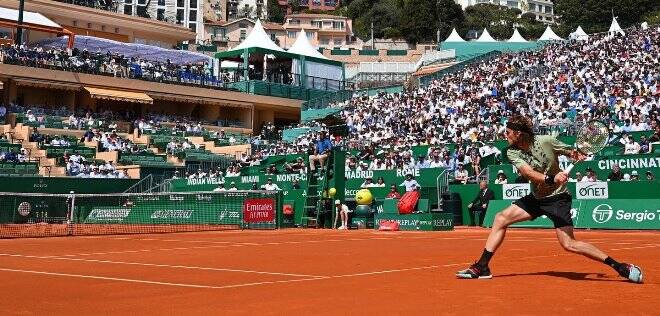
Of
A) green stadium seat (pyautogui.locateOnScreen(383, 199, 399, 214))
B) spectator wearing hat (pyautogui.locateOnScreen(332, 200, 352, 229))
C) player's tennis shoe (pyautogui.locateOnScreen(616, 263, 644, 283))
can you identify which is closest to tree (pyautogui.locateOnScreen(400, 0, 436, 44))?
green stadium seat (pyautogui.locateOnScreen(383, 199, 399, 214))

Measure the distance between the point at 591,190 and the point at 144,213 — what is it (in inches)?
646

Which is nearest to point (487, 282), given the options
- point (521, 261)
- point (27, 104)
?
point (521, 261)

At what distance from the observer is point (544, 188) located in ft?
28.2

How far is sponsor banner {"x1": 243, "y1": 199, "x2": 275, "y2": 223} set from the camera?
88.9ft

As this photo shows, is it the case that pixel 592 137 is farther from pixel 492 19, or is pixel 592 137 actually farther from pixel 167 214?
pixel 492 19

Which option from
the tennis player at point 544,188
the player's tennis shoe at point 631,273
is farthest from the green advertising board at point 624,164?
the player's tennis shoe at point 631,273

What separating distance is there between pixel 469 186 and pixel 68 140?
2452 cm

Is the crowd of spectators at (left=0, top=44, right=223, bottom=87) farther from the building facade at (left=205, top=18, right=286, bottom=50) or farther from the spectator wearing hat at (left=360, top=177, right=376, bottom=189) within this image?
the building facade at (left=205, top=18, right=286, bottom=50)

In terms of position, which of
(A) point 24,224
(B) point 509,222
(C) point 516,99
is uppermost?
(C) point 516,99

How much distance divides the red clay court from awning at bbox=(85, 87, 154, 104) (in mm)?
36729

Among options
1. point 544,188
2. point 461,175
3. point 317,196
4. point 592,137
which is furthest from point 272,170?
point 544,188

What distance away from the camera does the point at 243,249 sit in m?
15.6

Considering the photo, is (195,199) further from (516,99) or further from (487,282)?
(487,282)

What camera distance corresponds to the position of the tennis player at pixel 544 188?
27.5 ft
